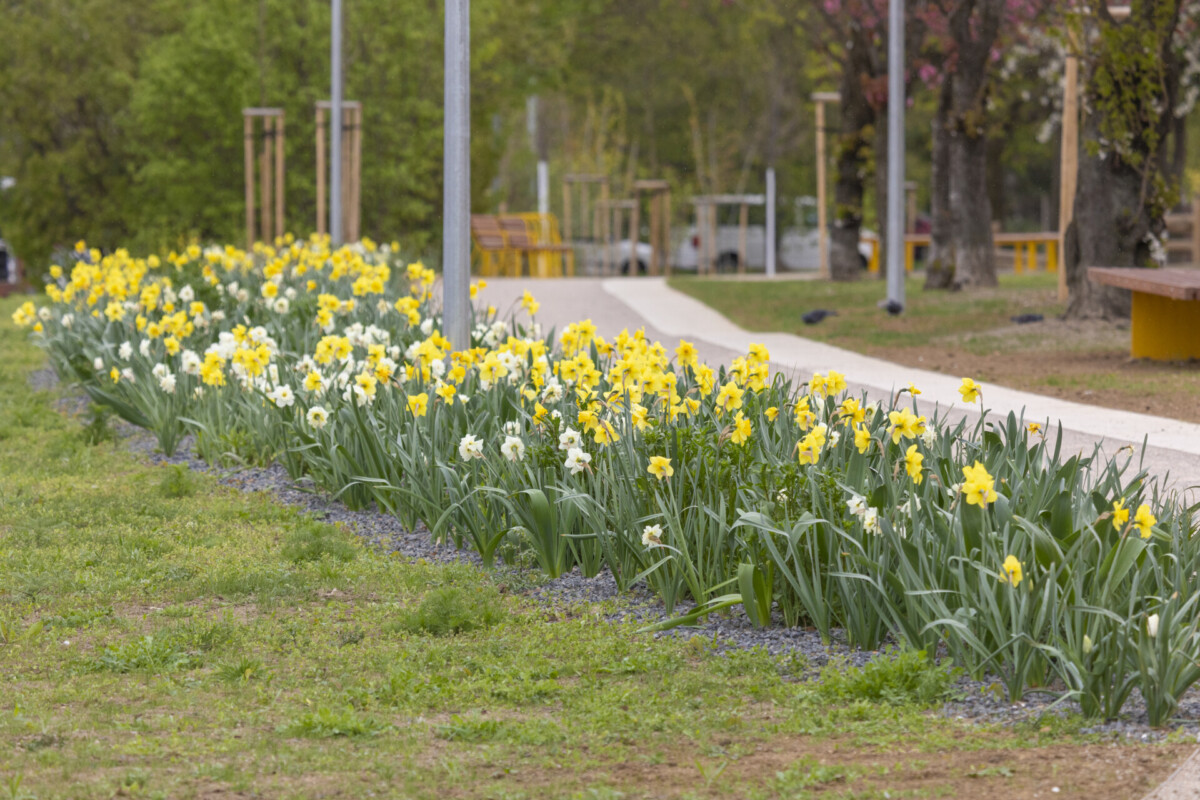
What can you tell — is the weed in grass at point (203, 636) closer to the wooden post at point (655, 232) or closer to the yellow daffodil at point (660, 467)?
the yellow daffodil at point (660, 467)

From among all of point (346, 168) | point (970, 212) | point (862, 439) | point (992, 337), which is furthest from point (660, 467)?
point (346, 168)

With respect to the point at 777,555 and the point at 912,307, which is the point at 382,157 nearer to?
the point at 912,307

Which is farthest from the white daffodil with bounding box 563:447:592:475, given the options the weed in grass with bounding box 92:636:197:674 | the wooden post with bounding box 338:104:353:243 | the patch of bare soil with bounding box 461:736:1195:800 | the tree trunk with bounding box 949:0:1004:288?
the wooden post with bounding box 338:104:353:243

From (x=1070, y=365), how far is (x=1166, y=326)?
72 centimetres

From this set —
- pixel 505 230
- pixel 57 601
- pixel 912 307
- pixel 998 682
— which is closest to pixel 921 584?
pixel 998 682

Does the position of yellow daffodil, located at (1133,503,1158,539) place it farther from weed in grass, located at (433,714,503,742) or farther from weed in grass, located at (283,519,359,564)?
weed in grass, located at (283,519,359,564)

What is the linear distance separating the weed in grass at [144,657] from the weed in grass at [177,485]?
231 cm

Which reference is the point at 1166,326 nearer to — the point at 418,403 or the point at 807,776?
the point at 418,403

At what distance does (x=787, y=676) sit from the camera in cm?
412

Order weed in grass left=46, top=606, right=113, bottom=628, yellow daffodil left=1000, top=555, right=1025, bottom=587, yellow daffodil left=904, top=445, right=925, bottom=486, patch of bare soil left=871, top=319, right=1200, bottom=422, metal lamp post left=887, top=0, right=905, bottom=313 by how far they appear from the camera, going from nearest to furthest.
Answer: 1. yellow daffodil left=1000, top=555, right=1025, bottom=587
2. yellow daffodil left=904, top=445, right=925, bottom=486
3. weed in grass left=46, top=606, right=113, bottom=628
4. patch of bare soil left=871, top=319, right=1200, bottom=422
5. metal lamp post left=887, top=0, right=905, bottom=313

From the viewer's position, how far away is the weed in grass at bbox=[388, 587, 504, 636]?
457cm

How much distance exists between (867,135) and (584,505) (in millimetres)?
17715

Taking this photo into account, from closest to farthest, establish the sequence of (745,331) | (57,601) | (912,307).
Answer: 1. (57,601)
2. (745,331)
3. (912,307)

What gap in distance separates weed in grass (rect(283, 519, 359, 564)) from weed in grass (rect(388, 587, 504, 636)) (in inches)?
35.7
